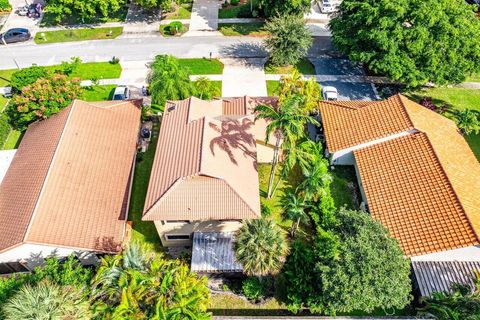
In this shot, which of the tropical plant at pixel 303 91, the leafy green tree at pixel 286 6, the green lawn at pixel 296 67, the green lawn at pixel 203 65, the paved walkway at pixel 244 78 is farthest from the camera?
the green lawn at pixel 296 67

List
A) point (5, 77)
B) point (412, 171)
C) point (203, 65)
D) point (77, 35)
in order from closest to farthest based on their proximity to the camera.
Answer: point (412, 171) → point (5, 77) → point (203, 65) → point (77, 35)

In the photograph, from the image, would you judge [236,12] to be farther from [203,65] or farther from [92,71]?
[92,71]

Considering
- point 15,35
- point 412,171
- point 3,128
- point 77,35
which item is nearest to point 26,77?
point 3,128

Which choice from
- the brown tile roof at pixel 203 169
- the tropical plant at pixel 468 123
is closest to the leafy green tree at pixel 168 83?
the brown tile roof at pixel 203 169

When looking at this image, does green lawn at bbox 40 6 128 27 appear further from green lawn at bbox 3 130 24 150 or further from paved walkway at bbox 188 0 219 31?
green lawn at bbox 3 130 24 150

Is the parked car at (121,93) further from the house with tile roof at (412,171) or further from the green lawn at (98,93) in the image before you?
the house with tile roof at (412,171)

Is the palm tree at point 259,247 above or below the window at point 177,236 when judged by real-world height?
above

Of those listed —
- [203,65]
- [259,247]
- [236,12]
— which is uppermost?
[236,12]
